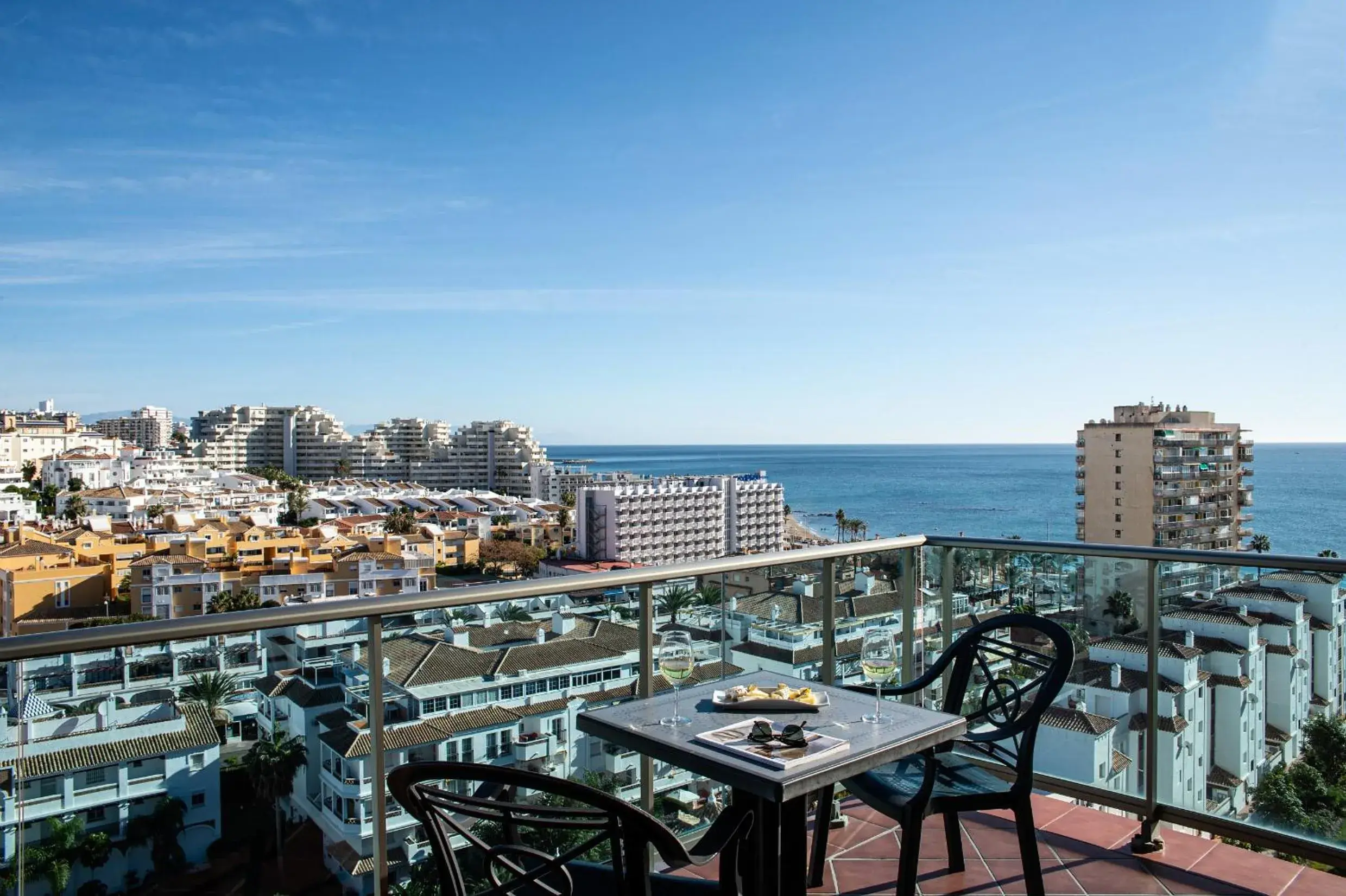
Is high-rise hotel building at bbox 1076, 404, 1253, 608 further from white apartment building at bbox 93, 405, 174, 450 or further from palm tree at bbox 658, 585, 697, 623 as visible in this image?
white apartment building at bbox 93, 405, 174, 450

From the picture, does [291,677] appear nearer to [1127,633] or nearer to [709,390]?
[1127,633]

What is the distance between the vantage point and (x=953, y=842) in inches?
117

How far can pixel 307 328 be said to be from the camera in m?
60.4

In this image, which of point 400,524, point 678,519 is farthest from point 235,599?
point 678,519

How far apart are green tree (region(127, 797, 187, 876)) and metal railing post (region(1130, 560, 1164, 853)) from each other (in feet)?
9.63

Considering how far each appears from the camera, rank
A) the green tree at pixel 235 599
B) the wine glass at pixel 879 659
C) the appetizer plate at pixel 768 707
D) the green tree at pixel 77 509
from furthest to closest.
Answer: the green tree at pixel 77 509 → the green tree at pixel 235 599 → the wine glass at pixel 879 659 → the appetizer plate at pixel 768 707

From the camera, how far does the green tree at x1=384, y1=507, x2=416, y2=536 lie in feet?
165

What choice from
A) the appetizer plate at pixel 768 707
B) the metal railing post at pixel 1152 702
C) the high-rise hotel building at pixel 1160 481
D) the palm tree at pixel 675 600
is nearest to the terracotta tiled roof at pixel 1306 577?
Answer: the metal railing post at pixel 1152 702

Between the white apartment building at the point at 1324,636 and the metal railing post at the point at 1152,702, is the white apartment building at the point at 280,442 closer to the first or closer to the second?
the metal railing post at the point at 1152,702

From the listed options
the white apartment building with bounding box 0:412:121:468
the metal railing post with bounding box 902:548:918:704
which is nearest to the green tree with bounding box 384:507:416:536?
the white apartment building with bounding box 0:412:121:468

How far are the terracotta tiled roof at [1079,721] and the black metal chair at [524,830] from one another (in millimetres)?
2185

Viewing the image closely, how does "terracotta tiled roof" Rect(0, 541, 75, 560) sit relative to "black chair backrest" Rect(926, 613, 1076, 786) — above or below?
below

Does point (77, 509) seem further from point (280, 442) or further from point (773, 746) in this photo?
point (773, 746)

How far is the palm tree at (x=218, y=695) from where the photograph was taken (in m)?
1.96
